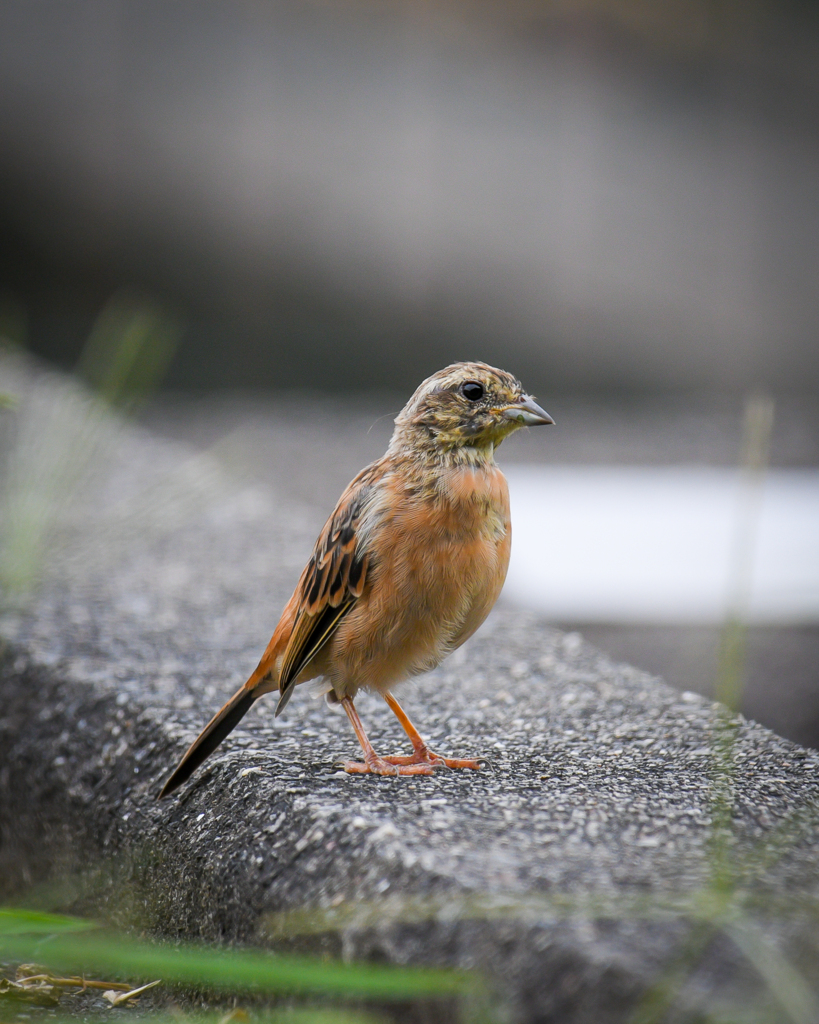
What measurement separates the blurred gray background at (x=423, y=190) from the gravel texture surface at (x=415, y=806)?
731cm

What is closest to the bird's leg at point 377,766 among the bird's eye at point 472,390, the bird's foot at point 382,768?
the bird's foot at point 382,768

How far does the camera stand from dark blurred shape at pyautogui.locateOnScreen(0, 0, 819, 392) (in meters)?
11.0

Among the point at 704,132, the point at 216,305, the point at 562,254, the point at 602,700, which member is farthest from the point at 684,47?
the point at 602,700

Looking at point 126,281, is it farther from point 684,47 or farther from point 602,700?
point 602,700

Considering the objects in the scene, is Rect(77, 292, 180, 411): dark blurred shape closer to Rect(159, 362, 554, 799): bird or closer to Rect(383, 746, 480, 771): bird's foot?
Rect(159, 362, 554, 799): bird

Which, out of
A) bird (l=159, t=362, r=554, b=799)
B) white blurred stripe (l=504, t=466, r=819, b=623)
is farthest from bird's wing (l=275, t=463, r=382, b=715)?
white blurred stripe (l=504, t=466, r=819, b=623)

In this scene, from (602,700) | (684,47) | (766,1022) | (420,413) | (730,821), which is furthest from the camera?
(684,47)

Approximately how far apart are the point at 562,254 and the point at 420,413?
932 centimetres

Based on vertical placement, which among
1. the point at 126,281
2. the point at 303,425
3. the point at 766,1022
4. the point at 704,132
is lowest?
the point at 766,1022

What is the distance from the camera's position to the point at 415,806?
7.26 feet

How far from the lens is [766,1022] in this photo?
138 cm

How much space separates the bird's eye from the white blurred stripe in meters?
1.74

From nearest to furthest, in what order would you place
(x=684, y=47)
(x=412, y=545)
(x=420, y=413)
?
(x=412, y=545), (x=420, y=413), (x=684, y=47)

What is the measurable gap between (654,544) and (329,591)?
3441 millimetres
